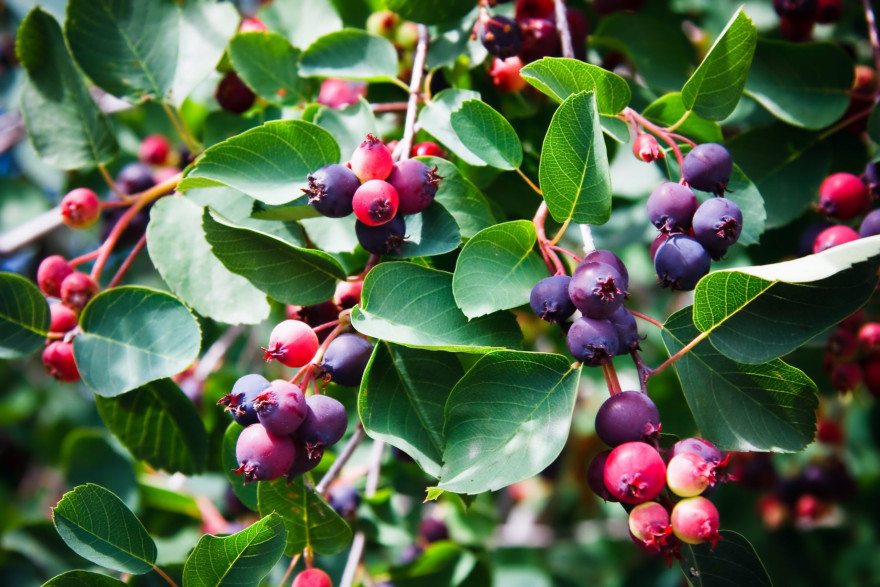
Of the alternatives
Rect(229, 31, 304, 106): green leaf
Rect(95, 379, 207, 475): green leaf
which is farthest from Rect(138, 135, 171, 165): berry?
Rect(95, 379, 207, 475): green leaf

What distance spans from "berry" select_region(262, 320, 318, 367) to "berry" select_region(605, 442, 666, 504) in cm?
47

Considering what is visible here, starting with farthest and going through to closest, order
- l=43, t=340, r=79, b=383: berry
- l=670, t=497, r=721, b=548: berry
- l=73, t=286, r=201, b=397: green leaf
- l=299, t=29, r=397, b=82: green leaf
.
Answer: l=299, t=29, r=397, b=82: green leaf → l=43, t=340, r=79, b=383: berry → l=73, t=286, r=201, b=397: green leaf → l=670, t=497, r=721, b=548: berry

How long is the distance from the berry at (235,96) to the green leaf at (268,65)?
0.17 metres

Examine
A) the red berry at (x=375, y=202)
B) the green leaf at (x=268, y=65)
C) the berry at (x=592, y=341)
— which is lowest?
the berry at (x=592, y=341)

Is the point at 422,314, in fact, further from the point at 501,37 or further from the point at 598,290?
the point at 501,37

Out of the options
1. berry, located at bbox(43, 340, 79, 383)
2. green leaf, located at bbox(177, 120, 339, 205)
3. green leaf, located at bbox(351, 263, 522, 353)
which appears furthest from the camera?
berry, located at bbox(43, 340, 79, 383)

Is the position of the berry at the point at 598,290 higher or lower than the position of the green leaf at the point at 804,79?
higher

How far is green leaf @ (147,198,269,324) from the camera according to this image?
1236mm

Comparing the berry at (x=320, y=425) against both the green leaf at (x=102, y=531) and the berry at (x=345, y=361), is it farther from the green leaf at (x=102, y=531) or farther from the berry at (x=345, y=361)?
the green leaf at (x=102, y=531)

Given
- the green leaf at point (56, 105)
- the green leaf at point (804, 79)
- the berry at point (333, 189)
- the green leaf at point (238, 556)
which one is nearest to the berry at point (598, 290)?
the berry at point (333, 189)

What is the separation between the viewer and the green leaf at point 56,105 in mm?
1474

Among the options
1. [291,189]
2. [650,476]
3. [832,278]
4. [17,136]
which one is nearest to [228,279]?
[291,189]

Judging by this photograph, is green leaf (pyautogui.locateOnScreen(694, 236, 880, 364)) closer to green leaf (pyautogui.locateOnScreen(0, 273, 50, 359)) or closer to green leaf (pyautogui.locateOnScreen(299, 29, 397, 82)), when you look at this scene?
green leaf (pyautogui.locateOnScreen(299, 29, 397, 82))

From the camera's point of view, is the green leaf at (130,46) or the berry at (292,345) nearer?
the berry at (292,345)
